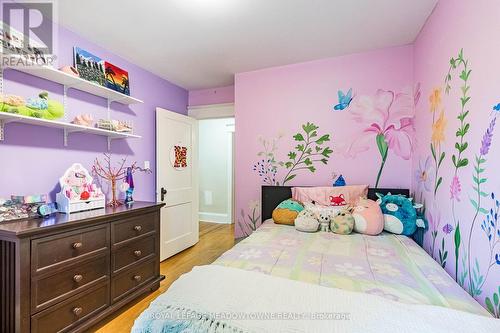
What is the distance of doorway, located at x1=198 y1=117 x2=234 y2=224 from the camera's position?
16.0 feet

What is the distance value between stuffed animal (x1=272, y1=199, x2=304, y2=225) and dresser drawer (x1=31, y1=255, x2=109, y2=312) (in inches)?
58.3

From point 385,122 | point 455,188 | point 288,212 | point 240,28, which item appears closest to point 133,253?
point 288,212

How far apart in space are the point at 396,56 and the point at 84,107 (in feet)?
10.1

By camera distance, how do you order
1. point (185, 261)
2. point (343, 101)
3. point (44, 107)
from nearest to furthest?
point (44, 107), point (343, 101), point (185, 261)

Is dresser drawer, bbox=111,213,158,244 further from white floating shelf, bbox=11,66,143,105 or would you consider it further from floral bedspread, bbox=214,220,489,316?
white floating shelf, bbox=11,66,143,105

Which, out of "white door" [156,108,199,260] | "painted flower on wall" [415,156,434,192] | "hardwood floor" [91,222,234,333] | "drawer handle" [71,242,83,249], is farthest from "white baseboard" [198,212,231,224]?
"painted flower on wall" [415,156,434,192]

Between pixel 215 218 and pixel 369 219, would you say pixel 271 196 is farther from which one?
pixel 215 218

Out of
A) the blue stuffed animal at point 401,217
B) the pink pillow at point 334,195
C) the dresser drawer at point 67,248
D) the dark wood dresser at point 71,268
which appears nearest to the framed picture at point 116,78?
the dark wood dresser at point 71,268

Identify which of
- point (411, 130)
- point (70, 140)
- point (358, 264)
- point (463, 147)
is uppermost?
point (411, 130)

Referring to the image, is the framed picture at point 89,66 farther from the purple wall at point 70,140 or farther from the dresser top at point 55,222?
the dresser top at point 55,222

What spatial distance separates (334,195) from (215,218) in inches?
125

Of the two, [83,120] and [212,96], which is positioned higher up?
[212,96]

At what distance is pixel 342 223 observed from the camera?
6.48ft

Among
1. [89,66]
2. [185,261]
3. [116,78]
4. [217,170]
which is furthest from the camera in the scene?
[217,170]
